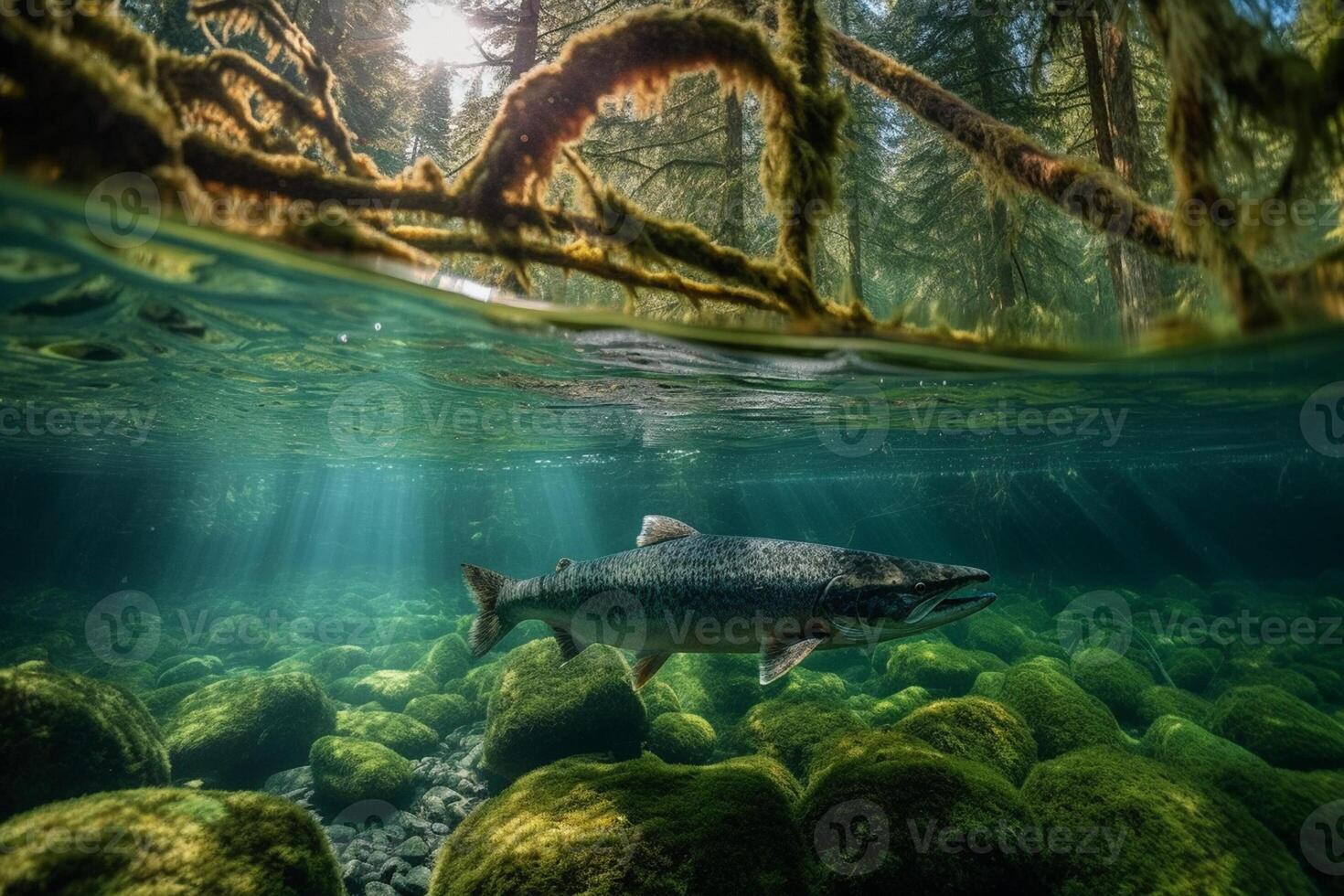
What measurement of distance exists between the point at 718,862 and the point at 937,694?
32.0 ft

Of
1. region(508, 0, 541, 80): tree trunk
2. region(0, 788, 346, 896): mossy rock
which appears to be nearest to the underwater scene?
region(0, 788, 346, 896): mossy rock

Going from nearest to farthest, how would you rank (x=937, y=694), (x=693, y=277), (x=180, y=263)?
(x=693, y=277)
(x=180, y=263)
(x=937, y=694)

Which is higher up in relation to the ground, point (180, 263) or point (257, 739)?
point (180, 263)

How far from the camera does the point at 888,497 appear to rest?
5925 centimetres

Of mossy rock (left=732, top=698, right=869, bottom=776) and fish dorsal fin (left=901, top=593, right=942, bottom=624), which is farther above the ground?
fish dorsal fin (left=901, top=593, right=942, bottom=624)

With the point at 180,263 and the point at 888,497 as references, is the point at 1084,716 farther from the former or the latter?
the point at 888,497

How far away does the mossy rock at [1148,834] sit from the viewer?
14.0 feet

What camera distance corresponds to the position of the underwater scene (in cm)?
395

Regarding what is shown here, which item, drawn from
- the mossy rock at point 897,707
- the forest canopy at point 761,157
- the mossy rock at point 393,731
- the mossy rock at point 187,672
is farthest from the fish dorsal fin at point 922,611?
the mossy rock at point 187,672

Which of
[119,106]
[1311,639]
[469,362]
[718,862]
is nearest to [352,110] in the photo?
[469,362]

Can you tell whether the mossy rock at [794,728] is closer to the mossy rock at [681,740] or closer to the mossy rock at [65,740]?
the mossy rock at [681,740]

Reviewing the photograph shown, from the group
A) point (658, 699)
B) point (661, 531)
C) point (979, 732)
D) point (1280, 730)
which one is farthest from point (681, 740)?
point (1280, 730)

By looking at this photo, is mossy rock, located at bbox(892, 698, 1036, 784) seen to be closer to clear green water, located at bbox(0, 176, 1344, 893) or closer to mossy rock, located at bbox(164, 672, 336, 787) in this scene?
clear green water, located at bbox(0, 176, 1344, 893)

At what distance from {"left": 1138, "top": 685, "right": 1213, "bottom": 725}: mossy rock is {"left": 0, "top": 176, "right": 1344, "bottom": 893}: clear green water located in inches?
3.2
